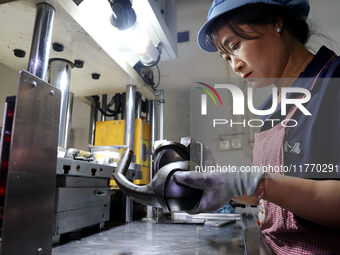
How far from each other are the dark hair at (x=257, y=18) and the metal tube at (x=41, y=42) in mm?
574

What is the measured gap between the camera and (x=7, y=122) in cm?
59


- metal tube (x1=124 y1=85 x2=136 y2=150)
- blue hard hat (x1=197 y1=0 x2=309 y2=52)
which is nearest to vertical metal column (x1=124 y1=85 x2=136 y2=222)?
metal tube (x1=124 y1=85 x2=136 y2=150)

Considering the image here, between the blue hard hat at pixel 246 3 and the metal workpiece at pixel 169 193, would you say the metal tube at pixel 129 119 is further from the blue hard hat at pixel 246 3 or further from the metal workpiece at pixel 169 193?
the metal workpiece at pixel 169 193

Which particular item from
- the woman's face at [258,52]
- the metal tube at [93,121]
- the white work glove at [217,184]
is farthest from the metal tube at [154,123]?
the white work glove at [217,184]

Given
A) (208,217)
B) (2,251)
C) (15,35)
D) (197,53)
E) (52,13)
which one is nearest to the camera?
(2,251)

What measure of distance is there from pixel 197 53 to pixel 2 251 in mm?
2052

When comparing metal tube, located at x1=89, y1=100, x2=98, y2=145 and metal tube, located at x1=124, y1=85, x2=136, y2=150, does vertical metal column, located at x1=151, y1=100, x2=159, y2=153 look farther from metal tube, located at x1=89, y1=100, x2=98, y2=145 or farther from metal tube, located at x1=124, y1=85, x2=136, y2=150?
metal tube, located at x1=89, y1=100, x2=98, y2=145

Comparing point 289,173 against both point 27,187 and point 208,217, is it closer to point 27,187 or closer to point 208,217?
point 27,187

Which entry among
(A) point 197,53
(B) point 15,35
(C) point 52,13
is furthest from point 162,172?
(A) point 197,53

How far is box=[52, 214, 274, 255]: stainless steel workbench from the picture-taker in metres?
0.78

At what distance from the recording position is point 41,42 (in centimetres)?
85

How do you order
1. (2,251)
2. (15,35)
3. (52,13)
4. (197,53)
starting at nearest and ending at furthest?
(2,251)
(52,13)
(15,35)
(197,53)

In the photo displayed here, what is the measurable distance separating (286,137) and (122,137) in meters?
1.39

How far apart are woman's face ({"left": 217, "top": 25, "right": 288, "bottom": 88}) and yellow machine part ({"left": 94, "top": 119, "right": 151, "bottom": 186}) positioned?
49.4 inches
